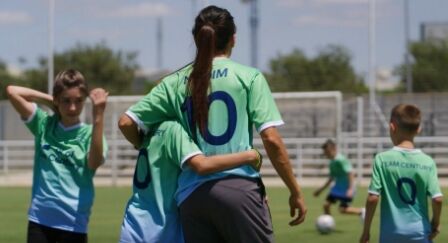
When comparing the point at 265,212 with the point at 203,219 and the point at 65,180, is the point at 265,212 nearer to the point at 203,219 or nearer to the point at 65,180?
the point at 203,219

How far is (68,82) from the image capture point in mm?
6066

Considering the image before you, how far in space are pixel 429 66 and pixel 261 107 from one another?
160 feet

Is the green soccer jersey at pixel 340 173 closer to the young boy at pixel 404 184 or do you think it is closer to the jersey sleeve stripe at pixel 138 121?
the young boy at pixel 404 184

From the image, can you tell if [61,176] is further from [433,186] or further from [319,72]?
[319,72]

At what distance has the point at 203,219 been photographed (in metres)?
4.73

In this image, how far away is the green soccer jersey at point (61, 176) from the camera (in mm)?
6258

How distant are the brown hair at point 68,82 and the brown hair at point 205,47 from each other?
1.45 m

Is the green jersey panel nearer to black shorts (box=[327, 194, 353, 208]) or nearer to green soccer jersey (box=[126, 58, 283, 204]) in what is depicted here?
green soccer jersey (box=[126, 58, 283, 204])

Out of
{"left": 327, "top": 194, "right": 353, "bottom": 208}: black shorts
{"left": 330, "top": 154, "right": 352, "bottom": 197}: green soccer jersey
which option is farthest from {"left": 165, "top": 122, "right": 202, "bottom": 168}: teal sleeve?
{"left": 330, "top": 154, "right": 352, "bottom": 197}: green soccer jersey

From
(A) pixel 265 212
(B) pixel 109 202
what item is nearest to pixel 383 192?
(A) pixel 265 212

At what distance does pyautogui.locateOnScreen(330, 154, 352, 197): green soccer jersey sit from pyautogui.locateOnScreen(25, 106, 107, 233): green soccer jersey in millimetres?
9820

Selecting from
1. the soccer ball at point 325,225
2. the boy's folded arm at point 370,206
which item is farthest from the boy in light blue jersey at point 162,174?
the soccer ball at point 325,225

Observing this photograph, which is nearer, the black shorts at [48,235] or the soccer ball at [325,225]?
the black shorts at [48,235]

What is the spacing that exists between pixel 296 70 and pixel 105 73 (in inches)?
521
